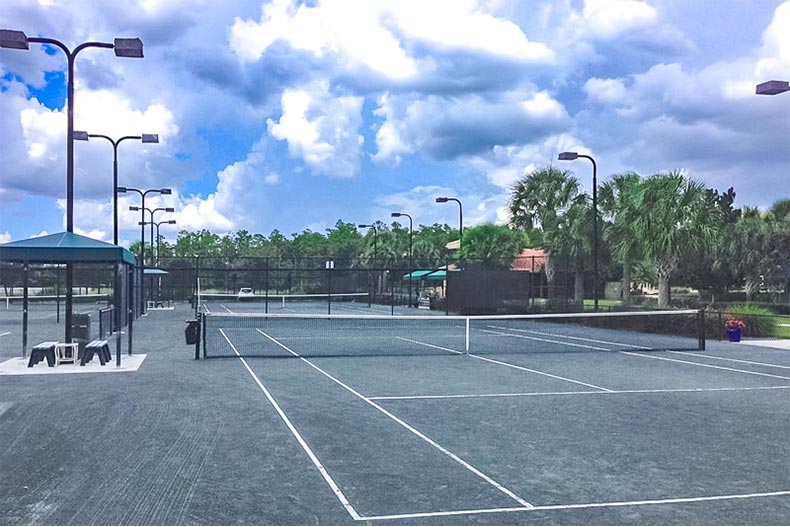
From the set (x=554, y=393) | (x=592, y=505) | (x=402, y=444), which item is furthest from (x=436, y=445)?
(x=554, y=393)

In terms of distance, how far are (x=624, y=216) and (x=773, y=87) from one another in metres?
23.3

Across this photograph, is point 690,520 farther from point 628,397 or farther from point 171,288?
point 171,288

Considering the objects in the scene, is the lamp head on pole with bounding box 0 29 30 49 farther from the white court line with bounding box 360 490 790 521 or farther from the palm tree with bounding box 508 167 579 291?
the palm tree with bounding box 508 167 579 291

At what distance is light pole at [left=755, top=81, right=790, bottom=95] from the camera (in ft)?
43.4

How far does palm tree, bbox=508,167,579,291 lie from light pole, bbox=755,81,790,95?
31.6 m

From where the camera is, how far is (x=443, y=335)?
27078mm

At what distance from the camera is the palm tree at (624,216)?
35844mm

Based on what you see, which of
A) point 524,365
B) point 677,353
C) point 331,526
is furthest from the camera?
point 677,353

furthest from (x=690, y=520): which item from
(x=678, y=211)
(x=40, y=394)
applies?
(x=678, y=211)

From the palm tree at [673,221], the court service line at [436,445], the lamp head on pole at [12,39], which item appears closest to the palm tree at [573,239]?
the palm tree at [673,221]

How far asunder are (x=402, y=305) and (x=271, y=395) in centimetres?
4264

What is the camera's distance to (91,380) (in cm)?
1430

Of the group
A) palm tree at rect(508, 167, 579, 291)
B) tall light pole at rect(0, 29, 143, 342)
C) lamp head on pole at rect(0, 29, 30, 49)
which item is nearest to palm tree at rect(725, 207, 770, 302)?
palm tree at rect(508, 167, 579, 291)

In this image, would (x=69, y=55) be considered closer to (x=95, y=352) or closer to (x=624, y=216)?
(x=95, y=352)
